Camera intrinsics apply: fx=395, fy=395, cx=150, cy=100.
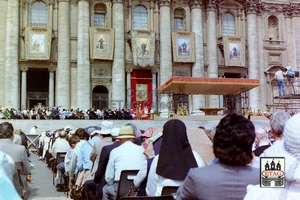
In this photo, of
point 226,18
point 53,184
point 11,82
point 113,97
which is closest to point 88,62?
point 113,97

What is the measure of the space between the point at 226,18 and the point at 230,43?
3.19 m

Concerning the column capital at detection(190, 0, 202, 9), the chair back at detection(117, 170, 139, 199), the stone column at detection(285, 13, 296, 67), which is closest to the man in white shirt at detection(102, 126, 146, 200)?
the chair back at detection(117, 170, 139, 199)

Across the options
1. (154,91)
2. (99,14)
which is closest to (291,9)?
(154,91)

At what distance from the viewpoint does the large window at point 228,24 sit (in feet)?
115

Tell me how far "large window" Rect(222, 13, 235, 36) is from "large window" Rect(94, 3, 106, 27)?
10624mm

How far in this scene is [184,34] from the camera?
32.4 metres

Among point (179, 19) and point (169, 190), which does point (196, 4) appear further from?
point (169, 190)

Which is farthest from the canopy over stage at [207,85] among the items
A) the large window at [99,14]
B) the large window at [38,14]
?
the large window at [38,14]

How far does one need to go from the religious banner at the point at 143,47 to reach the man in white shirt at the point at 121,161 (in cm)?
2539

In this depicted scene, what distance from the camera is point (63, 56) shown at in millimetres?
30375

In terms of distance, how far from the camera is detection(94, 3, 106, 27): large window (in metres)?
32.5

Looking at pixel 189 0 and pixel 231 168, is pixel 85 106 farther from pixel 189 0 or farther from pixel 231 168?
pixel 231 168

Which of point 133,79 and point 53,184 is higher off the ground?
point 133,79

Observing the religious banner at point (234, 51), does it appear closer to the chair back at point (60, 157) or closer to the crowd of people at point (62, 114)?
the crowd of people at point (62, 114)
